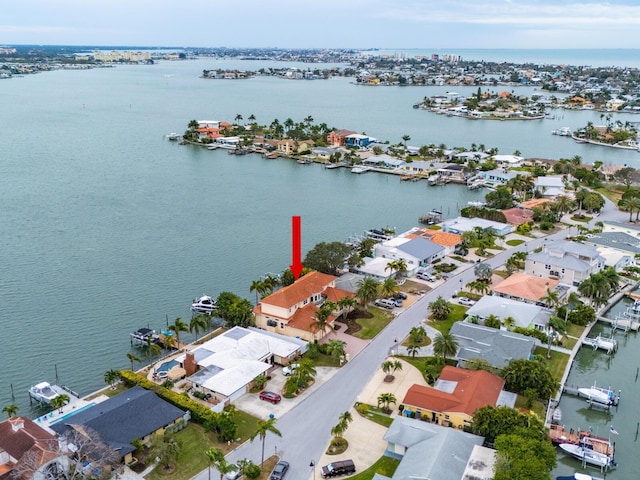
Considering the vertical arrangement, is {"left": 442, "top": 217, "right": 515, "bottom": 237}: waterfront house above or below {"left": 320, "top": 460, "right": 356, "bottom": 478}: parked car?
above

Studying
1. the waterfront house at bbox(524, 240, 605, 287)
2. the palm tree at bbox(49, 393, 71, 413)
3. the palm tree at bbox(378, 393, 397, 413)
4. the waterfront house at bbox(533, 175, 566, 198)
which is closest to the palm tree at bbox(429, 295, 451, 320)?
the palm tree at bbox(378, 393, 397, 413)

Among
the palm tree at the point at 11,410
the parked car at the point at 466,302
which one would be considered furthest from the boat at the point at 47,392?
the parked car at the point at 466,302

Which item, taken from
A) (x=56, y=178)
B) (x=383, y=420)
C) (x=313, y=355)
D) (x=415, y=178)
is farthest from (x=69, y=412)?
(x=415, y=178)

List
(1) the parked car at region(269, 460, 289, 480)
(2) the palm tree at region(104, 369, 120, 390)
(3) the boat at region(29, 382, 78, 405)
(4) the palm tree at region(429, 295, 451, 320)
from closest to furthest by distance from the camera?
(1) the parked car at region(269, 460, 289, 480), (3) the boat at region(29, 382, 78, 405), (2) the palm tree at region(104, 369, 120, 390), (4) the palm tree at region(429, 295, 451, 320)

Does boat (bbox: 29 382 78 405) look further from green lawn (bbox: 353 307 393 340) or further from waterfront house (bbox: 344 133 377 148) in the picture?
waterfront house (bbox: 344 133 377 148)

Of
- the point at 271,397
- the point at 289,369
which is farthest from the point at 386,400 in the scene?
the point at 289,369

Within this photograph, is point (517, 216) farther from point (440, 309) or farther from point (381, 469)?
point (381, 469)
